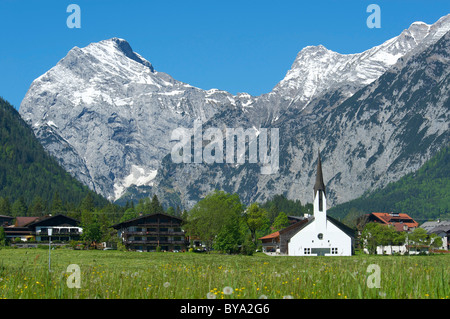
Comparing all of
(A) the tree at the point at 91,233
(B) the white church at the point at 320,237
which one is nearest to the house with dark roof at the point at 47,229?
(A) the tree at the point at 91,233

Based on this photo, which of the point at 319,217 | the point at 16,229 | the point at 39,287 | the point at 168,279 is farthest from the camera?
the point at 16,229

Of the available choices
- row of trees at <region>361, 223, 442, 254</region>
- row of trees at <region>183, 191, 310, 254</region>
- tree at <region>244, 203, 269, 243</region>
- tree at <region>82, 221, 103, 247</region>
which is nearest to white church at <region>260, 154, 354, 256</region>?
row of trees at <region>361, 223, 442, 254</region>

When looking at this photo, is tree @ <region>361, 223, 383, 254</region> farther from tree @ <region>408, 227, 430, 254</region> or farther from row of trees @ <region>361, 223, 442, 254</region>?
tree @ <region>408, 227, 430, 254</region>

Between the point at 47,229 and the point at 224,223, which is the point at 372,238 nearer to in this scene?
the point at 224,223

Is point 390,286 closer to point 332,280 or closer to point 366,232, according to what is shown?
point 332,280

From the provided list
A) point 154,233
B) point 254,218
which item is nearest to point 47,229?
point 154,233

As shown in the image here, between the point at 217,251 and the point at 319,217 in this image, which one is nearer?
the point at 217,251

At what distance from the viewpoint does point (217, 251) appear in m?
114

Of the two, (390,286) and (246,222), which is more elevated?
(246,222)

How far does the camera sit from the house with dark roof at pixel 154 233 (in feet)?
478

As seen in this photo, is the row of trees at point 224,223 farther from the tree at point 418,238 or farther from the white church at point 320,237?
the tree at point 418,238

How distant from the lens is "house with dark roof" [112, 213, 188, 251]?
5733 inches
